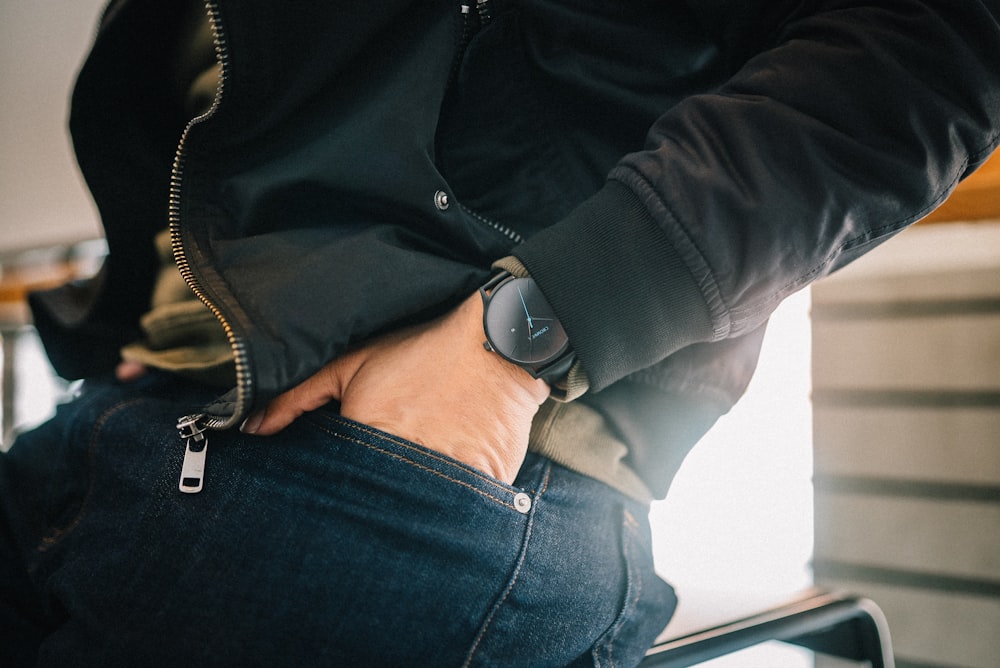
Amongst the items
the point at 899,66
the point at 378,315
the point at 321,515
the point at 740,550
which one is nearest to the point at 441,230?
the point at 378,315

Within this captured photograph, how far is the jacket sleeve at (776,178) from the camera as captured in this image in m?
0.44

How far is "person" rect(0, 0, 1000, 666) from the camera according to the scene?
45cm

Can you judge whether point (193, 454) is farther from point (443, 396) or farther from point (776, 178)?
point (776, 178)

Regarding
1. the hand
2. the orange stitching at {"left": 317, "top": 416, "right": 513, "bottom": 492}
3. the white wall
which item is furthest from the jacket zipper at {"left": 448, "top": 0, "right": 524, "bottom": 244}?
the white wall

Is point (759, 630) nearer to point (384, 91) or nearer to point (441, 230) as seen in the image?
point (441, 230)

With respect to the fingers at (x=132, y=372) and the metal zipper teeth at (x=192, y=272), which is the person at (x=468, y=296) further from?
the fingers at (x=132, y=372)

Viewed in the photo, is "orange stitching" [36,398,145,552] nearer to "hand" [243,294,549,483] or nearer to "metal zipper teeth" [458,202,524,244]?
"hand" [243,294,549,483]

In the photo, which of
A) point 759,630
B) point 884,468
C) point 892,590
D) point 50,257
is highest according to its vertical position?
point 50,257

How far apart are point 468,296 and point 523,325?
9 centimetres

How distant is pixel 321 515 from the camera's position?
1.51 feet

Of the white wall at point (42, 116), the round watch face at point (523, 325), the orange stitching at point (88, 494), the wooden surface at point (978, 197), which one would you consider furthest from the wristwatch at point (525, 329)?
the white wall at point (42, 116)

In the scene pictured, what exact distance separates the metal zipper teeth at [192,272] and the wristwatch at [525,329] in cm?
19

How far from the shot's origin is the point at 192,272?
511 millimetres

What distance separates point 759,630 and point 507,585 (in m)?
0.33
